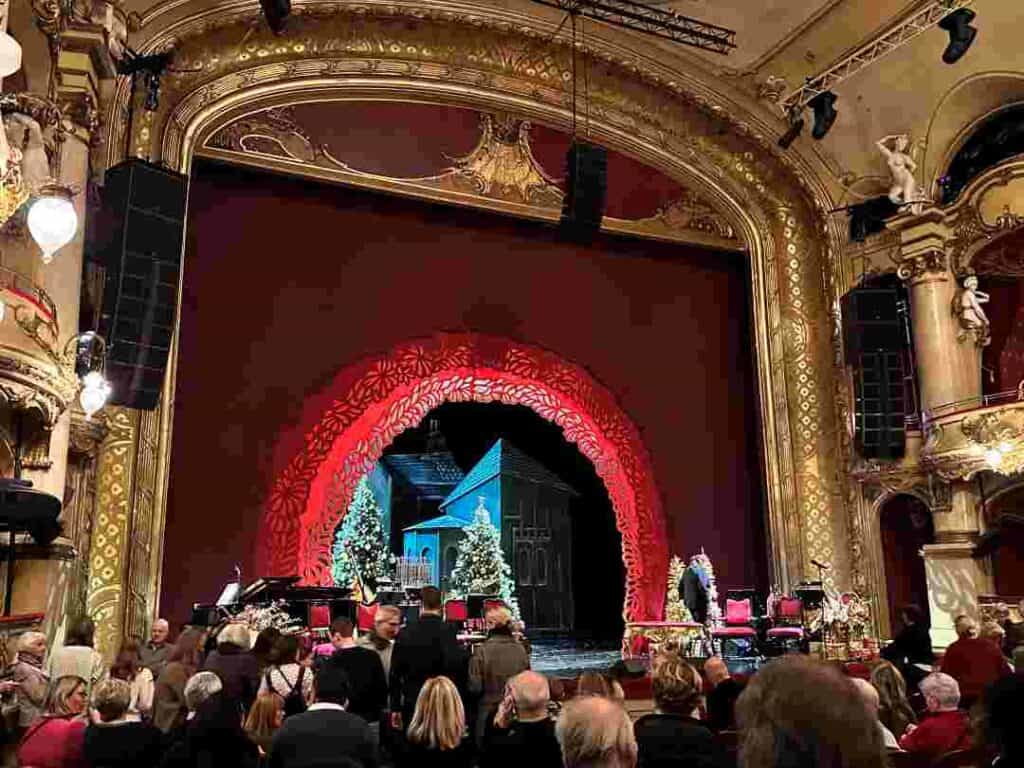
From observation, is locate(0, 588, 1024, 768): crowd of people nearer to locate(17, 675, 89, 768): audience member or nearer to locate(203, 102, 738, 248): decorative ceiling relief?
locate(17, 675, 89, 768): audience member

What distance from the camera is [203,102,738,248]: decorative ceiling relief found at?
34.4ft

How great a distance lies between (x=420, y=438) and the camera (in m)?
15.5

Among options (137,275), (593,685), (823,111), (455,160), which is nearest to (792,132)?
(823,111)

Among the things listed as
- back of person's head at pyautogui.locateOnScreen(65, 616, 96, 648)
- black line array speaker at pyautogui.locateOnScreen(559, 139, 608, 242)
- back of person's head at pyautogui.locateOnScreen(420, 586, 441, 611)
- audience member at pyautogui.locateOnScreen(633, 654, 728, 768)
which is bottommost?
audience member at pyautogui.locateOnScreen(633, 654, 728, 768)

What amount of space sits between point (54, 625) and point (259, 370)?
3.65 m

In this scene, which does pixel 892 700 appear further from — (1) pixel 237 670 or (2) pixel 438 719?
(1) pixel 237 670

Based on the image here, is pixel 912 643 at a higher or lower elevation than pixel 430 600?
lower

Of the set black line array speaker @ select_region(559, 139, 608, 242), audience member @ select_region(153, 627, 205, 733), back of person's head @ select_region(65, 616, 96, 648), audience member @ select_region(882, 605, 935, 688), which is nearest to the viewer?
audience member @ select_region(153, 627, 205, 733)

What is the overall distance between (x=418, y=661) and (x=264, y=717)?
96cm

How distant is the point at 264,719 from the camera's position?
3361 mm

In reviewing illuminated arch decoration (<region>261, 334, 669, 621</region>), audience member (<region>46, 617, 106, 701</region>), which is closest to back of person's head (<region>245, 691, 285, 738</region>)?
audience member (<region>46, 617, 106, 701</region>)

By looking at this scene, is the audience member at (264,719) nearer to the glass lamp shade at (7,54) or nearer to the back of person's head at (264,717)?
the back of person's head at (264,717)

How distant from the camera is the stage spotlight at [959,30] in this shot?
9.76 m

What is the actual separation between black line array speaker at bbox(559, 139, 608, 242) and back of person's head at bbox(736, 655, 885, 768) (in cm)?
902
